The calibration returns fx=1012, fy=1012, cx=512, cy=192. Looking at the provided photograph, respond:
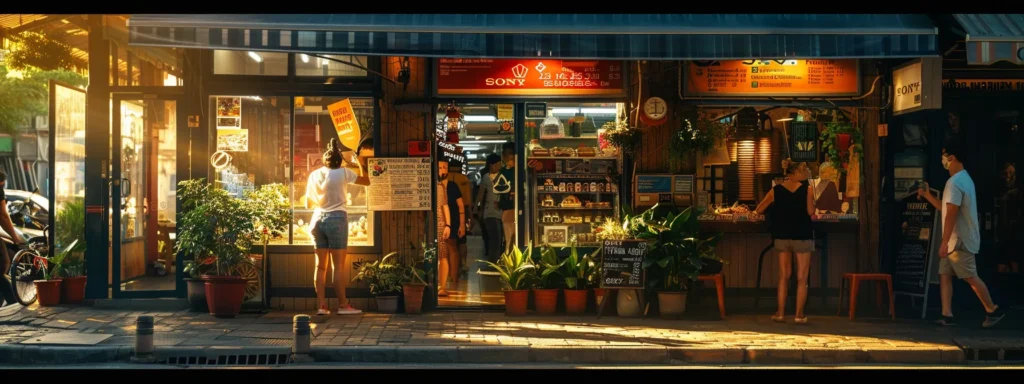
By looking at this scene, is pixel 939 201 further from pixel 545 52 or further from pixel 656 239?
pixel 545 52

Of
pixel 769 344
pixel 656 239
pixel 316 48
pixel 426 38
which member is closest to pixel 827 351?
pixel 769 344

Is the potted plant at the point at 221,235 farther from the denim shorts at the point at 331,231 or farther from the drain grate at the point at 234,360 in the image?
the drain grate at the point at 234,360

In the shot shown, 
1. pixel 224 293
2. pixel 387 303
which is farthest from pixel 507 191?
pixel 224 293

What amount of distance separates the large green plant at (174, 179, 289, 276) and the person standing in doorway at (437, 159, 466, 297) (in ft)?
6.62

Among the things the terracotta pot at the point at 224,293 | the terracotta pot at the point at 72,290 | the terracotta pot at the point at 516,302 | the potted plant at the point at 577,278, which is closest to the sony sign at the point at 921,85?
the potted plant at the point at 577,278

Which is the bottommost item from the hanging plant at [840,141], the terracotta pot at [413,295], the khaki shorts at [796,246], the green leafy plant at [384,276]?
the terracotta pot at [413,295]

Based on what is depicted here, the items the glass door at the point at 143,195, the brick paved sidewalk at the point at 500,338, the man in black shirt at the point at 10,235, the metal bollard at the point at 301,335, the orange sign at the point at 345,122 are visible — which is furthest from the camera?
the man in black shirt at the point at 10,235

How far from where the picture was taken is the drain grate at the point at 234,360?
898 cm

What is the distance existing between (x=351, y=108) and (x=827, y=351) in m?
6.09

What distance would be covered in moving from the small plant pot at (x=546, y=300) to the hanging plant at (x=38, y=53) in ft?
23.5

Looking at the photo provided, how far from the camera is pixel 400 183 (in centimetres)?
1198

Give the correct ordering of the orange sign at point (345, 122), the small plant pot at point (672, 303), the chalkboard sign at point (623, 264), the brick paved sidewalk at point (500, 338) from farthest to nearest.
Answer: the orange sign at point (345, 122) → the small plant pot at point (672, 303) → the chalkboard sign at point (623, 264) → the brick paved sidewalk at point (500, 338)

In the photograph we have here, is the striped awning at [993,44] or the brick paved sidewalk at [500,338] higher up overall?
the striped awning at [993,44]

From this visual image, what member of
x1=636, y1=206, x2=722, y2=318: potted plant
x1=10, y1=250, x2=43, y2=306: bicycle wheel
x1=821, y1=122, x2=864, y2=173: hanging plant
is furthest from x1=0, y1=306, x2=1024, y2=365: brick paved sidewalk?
x1=821, y1=122, x2=864, y2=173: hanging plant
